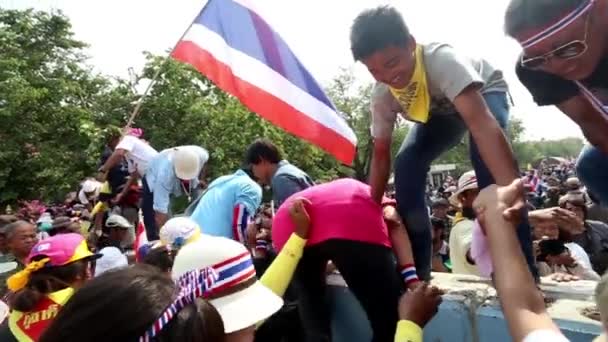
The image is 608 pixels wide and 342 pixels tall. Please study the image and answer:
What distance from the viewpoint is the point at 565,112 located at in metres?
1.97

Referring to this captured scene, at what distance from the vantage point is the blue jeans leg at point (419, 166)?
2.54m

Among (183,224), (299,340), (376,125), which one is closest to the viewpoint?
(376,125)

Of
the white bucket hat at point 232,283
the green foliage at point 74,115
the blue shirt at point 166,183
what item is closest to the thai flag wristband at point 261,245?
the blue shirt at point 166,183

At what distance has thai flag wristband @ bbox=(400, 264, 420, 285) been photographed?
2660 mm

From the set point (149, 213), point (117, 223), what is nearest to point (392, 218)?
point (149, 213)

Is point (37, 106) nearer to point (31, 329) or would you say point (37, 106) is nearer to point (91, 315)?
point (31, 329)

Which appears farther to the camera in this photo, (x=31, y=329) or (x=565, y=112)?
(x=31, y=329)

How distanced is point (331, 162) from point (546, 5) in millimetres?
28272

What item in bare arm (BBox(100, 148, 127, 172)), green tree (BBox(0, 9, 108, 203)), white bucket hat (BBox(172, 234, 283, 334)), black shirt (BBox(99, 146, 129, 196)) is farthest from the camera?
green tree (BBox(0, 9, 108, 203))

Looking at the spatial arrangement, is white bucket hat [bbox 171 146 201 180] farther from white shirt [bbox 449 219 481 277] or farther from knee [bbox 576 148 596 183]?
knee [bbox 576 148 596 183]

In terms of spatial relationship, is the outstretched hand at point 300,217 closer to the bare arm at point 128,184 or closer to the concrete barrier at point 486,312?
the concrete barrier at point 486,312

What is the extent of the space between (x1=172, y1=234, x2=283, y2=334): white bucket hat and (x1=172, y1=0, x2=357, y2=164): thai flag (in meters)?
1.94

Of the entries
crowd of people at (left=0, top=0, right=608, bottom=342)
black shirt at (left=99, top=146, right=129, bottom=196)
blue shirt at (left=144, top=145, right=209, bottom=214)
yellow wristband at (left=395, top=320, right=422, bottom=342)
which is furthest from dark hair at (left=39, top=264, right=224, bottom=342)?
black shirt at (left=99, top=146, right=129, bottom=196)

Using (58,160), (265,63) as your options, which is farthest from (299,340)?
(58,160)
